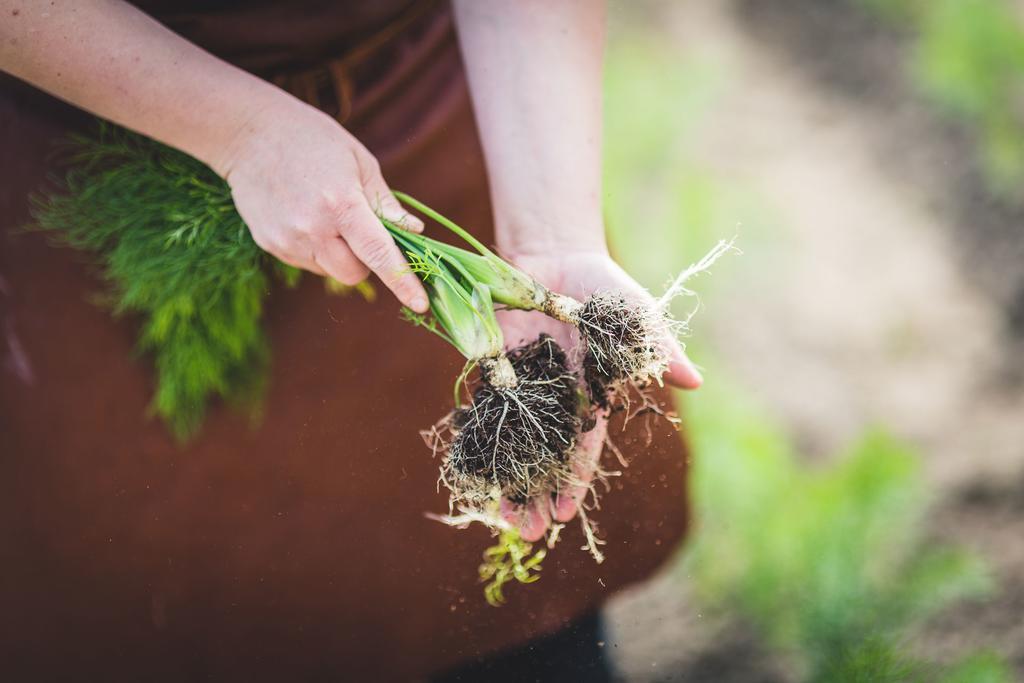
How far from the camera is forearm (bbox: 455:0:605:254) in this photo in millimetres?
1000

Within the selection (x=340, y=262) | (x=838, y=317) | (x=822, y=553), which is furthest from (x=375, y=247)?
(x=838, y=317)

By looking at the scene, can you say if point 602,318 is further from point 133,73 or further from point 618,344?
point 133,73

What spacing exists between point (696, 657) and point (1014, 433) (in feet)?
2.91

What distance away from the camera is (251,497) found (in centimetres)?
98

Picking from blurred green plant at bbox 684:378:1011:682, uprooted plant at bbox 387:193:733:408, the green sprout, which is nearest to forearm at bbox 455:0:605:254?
uprooted plant at bbox 387:193:733:408

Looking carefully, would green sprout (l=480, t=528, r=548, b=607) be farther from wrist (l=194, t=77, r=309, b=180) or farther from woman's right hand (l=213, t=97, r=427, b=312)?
wrist (l=194, t=77, r=309, b=180)

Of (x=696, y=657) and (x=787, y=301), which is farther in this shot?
(x=787, y=301)

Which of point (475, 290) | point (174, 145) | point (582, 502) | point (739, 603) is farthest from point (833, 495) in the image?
point (174, 145)

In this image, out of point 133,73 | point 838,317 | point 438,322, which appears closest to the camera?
point 133,73

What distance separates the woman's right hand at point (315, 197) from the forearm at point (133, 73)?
0.08 feet

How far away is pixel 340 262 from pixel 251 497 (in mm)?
324

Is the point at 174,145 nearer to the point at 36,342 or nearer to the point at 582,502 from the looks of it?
the point at 36,342

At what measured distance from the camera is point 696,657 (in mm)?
1581

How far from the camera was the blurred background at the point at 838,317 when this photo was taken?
1.58 m
